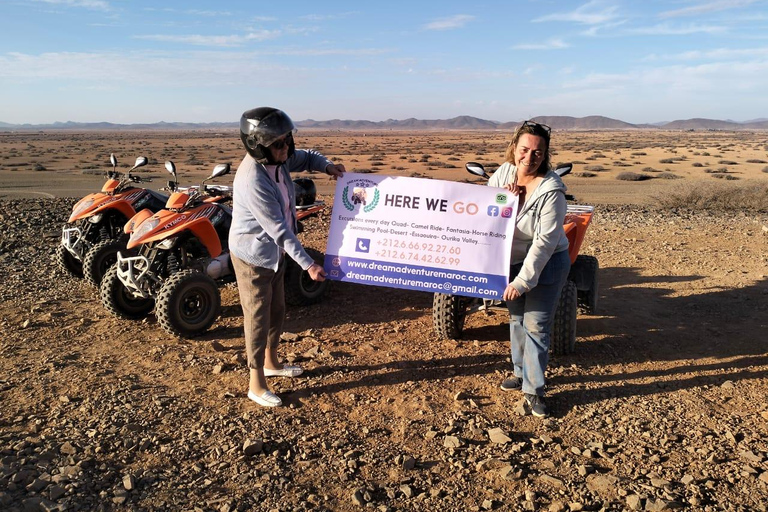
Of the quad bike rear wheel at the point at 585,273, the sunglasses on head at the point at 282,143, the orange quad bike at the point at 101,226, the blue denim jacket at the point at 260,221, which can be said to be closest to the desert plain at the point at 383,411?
the orange quad bike at the point at 101,226

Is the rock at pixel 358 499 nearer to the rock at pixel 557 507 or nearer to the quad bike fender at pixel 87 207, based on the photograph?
the rock at pixel 557 507

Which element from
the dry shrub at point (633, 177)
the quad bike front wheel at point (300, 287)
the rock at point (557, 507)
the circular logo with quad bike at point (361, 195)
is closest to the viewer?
the rock at point (557, 507)

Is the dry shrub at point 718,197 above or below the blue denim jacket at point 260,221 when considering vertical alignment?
below

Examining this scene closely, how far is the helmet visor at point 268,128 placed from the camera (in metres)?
3.53

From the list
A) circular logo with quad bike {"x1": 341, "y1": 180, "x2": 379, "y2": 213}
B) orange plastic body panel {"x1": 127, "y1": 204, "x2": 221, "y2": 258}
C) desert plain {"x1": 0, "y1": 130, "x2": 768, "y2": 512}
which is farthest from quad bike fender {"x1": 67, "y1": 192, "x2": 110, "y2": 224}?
circular logo with quad bike {"x1": 341, "y1": 180, "x2": 379, "y2": 213}

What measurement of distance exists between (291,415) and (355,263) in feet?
3.92

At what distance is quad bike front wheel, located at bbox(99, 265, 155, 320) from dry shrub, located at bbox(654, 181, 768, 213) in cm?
1287

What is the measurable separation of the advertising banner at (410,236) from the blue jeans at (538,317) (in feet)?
0.79

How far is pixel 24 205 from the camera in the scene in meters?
11.5

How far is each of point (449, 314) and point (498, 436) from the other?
174 centimetres

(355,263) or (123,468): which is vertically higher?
(355,263)

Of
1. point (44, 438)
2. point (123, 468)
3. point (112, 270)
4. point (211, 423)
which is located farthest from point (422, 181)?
point (112, 270)

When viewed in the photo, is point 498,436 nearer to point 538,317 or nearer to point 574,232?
point 538,317

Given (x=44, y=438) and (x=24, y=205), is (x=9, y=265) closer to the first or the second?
(x=24, y=205)
